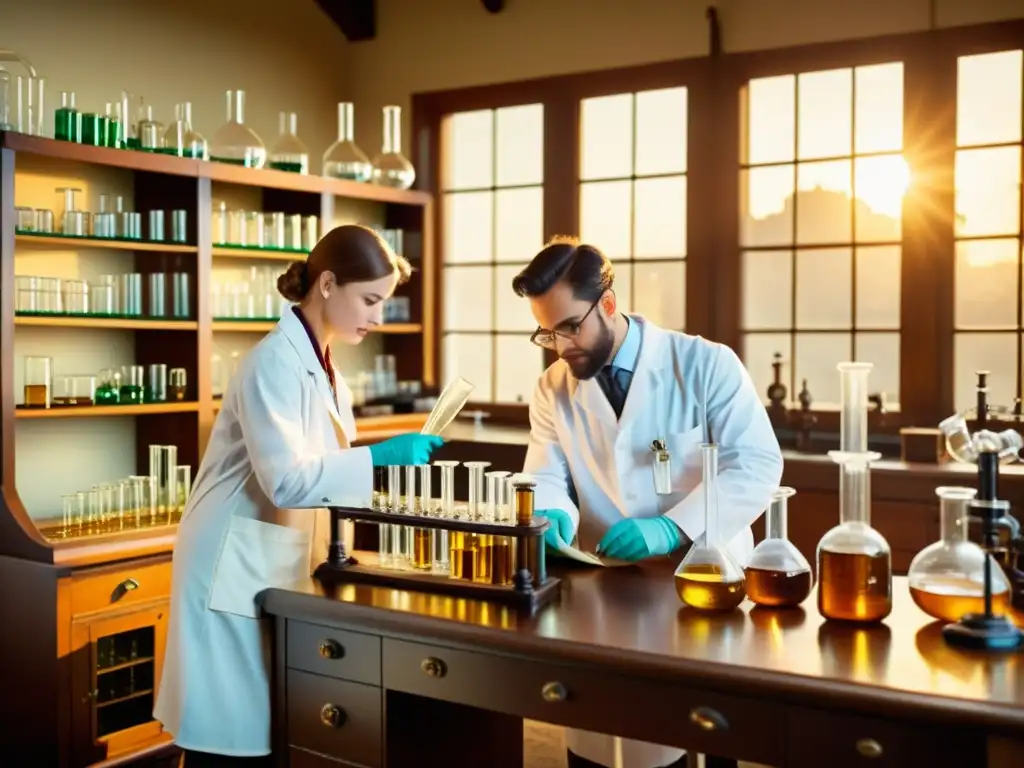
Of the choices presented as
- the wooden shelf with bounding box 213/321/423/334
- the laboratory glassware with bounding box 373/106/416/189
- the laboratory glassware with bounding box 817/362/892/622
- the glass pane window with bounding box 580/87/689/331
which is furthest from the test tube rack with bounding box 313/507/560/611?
the laboratory glassware with bounding box 373/106/416/189

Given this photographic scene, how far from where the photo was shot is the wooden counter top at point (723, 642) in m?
1.71

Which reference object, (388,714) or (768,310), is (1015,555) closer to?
(388,714)

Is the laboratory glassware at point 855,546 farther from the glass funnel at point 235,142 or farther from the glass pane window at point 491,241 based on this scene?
the glass pane window at point 491,241

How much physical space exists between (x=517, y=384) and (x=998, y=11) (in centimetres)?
275

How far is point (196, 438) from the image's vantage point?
4438 mm

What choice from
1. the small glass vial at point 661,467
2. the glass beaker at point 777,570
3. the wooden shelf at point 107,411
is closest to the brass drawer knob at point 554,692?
the glass beaker at point 777,570

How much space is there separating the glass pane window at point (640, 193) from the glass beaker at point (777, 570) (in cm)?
302

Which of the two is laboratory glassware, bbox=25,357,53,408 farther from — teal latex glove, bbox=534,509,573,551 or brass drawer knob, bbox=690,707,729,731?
brass drawer knob, bbox=690,707,729,731

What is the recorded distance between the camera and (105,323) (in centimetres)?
412

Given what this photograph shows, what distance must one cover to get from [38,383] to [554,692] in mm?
2696

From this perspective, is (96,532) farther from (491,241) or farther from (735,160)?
(735,160)

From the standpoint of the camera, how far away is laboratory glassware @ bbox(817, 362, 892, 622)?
2039 mm

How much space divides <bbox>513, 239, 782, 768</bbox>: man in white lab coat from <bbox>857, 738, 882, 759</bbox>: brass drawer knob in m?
0.89

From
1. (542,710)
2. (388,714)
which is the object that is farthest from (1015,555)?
(388,714)
